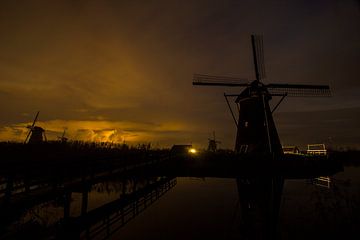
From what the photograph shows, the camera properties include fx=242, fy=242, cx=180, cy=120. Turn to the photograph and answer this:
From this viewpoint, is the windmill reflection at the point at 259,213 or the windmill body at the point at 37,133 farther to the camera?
the windmill body at the point at 37,133

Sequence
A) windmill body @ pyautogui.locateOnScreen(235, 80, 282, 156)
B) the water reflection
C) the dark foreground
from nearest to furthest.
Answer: the water reflection < the dark foreground < windmill body @ pyautogui.locateOnScreen(235, 80, 282, 156)

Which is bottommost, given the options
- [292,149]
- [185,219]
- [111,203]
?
[185,219]

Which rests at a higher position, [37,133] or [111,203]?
[37,133]

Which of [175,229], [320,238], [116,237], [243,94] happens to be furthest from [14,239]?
[243,94]

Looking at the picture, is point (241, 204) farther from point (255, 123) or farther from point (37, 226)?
point (255, 123)

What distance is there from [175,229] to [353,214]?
8.53m

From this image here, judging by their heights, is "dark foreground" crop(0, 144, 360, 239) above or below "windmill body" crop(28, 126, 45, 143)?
below

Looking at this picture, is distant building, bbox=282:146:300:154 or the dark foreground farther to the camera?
distant building, bbox=282:146:300:154

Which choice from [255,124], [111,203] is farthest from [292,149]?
[111,203]

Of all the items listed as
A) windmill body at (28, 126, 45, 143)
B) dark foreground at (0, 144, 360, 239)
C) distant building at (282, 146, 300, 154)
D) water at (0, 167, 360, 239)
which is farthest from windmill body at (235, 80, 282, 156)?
windmill body at (28, 126, 45, 143)

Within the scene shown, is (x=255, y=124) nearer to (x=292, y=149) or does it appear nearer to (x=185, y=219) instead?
(x=292, y=149)

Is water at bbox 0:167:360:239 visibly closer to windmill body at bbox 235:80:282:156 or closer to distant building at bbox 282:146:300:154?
windmill body at bbox 235:80:282:156

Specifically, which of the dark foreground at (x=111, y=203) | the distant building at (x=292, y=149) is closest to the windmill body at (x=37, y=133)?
Result: the dark foreground at (x=111, y=203)

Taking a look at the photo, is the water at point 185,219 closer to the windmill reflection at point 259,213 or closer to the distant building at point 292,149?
the windmill reflection at point 259,213
